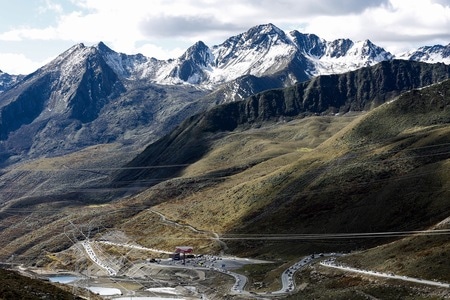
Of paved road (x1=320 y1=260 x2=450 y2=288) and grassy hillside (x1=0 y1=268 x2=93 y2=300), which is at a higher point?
grassy hillside (x1=0 y1=268 x2=93 y2=300)

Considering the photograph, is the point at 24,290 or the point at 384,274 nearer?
the point at 24,290

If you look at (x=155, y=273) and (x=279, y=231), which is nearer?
(x=155, y=273)

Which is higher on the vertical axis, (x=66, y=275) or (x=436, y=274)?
(x=436, y=274)

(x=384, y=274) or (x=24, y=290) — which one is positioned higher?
(x=24, y=290)

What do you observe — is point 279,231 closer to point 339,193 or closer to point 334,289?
point 339,193

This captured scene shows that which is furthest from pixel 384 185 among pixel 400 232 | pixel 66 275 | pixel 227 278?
pixel 66 275

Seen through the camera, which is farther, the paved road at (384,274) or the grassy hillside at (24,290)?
the paved road at (384,274)

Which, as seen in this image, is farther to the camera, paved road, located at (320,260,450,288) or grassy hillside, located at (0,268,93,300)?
paved road, located at (320,260,450,288)

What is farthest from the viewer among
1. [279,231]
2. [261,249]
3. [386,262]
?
[279,231]

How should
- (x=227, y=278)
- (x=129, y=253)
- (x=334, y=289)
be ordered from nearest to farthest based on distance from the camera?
1. (x=334, y=289)
2. (x=227, y=278)
3. (x=129, y=253)

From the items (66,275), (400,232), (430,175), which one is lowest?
(66,275)

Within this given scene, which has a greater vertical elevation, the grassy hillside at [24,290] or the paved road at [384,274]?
the grassy hillside at [24,290]
